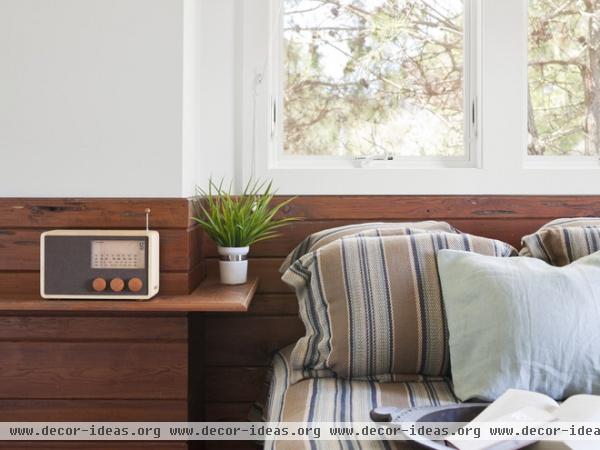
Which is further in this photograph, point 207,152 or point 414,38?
point 414,38

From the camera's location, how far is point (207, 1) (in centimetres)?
192

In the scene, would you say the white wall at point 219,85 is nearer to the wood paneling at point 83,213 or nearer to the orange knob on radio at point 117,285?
the wood paneling at point 83,213

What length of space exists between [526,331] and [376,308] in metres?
0.35

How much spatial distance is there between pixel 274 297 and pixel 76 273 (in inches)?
26.7

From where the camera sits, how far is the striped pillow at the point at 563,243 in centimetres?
156

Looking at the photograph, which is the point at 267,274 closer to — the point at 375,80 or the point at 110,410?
the point at 110,410

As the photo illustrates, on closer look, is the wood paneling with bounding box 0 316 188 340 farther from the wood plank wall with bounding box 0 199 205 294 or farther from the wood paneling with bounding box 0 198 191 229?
the wood paneling with bounding box 0 198 191 229

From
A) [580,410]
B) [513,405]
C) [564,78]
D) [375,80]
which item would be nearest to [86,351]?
[513,405]

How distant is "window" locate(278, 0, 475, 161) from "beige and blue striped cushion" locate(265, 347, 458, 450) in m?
0.91

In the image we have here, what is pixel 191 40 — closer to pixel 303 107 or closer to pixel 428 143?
pixel 303 107

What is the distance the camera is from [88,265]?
1.49 meters

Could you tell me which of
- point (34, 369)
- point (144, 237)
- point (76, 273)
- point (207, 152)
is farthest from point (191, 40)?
point (34, 369)

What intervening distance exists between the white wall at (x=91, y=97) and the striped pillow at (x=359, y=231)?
424 millimetres

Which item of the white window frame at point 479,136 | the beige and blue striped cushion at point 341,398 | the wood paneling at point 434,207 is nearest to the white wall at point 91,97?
the white window frame at point 479,136
